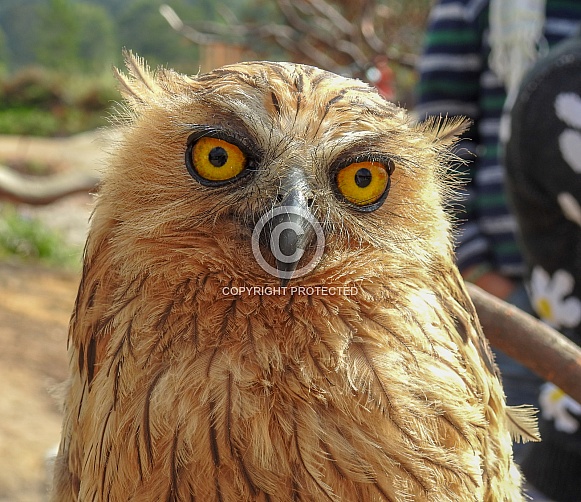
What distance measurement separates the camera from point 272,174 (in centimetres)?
77

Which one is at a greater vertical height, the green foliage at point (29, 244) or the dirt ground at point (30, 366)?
the green foliage at point (29, 244)

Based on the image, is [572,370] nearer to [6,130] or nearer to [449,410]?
[449,410]

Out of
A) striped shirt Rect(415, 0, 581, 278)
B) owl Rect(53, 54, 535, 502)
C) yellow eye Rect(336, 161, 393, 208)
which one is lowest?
owl Rect(53, 54, 535, 502)

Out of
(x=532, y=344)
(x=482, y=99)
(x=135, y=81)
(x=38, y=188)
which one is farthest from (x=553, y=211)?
(x=38, y=188)

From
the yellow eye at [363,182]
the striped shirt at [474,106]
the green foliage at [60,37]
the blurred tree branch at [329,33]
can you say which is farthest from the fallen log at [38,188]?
the green foliage at [60,37]

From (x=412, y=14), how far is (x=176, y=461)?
9.21 metres

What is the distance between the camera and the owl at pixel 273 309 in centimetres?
77

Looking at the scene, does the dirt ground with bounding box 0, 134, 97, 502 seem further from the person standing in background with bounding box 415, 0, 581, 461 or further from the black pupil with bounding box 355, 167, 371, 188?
the person standing in background with bounding box 415, 0, 581, 461

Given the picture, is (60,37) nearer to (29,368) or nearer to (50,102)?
(50,102)

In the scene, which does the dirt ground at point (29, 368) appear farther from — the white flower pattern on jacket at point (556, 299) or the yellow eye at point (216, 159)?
the yellow eye at point (216, 159)

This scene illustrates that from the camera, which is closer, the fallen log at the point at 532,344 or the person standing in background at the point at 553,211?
the fallen log at the point at 532,344

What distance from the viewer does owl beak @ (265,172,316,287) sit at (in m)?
0.74

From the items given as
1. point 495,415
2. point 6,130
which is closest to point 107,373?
point 495,415

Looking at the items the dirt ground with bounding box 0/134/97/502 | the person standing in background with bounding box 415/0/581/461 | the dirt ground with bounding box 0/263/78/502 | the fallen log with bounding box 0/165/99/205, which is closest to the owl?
the dirt ground with bounding box 0/134/97/502
